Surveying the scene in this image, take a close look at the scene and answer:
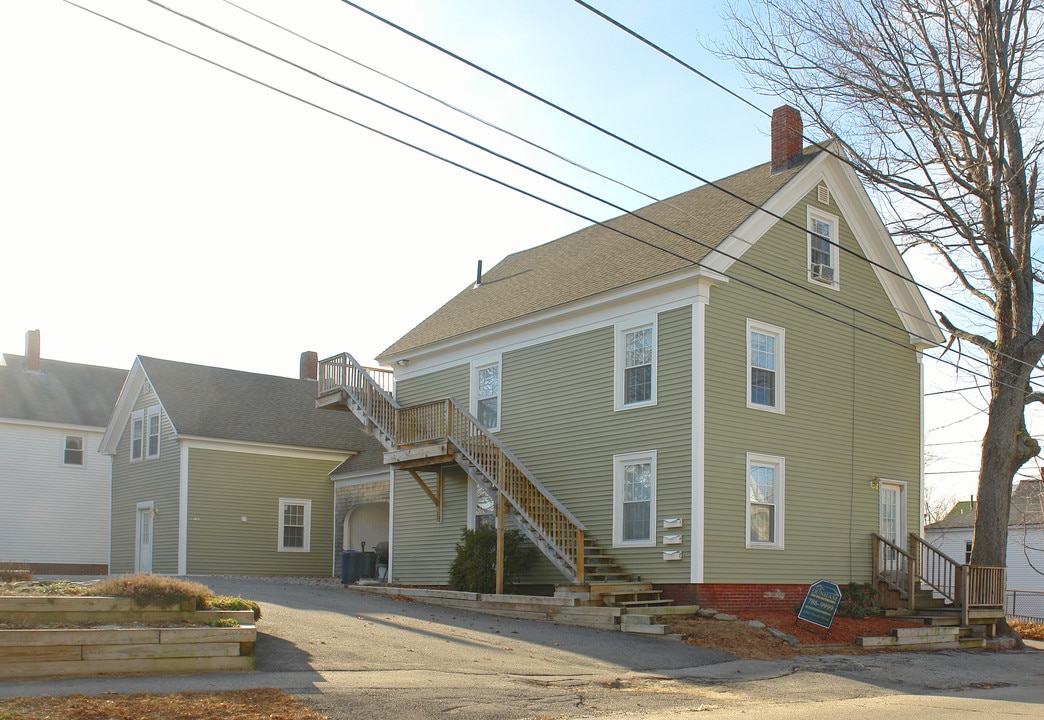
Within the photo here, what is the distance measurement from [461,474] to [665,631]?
332 inches

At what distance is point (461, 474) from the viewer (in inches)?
946

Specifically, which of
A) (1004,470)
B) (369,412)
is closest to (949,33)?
(1004,470)

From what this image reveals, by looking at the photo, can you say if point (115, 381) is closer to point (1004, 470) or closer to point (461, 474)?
point (461, 474)

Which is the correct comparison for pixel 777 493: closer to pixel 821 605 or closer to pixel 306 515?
pixel 821 605

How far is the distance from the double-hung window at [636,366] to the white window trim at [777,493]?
86.5 inches

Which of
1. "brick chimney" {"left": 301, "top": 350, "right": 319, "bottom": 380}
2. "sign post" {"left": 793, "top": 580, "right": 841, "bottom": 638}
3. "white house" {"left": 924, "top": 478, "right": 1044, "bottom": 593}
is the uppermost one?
"brick chimney" {"left": 301, "top": 350, "right": 319, "bottom": 380}

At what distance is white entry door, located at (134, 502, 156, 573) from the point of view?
104 feet

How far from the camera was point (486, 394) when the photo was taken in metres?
23.8

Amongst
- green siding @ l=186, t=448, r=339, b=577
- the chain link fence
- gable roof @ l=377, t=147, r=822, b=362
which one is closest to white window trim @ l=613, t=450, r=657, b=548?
gable roof @ l=377, t=147, r=822, b=362

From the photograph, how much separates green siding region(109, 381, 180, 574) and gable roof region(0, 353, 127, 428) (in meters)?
4.08

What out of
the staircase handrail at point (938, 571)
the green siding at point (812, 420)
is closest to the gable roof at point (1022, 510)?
the staircase handrail at point (938, 571)

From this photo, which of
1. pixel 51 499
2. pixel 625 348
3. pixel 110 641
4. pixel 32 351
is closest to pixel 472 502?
pixel 625 348

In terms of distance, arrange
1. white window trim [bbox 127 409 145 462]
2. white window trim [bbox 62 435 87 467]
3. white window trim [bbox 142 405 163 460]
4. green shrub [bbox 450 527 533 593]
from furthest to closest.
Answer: white window trim [bbox 62 435 87 467]
white window trim [bbox 127 409 145 462]
white window trim [bbox 142 405 163 460]
green shrub [bbox 450 527 533 593]

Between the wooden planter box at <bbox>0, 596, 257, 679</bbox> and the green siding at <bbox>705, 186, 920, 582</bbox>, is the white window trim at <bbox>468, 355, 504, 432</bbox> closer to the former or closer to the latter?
the green siding at <bbox>705, 186, 920, 582</bbox>
